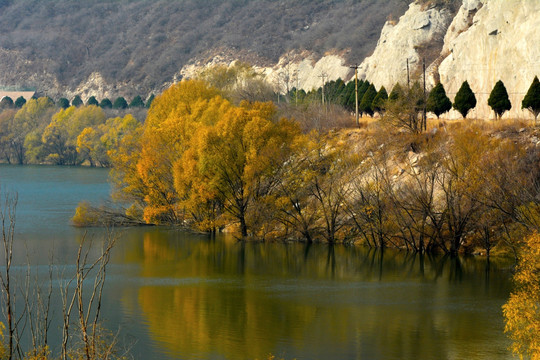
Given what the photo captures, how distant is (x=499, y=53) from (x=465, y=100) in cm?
381

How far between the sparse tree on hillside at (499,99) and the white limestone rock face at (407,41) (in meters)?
20.7

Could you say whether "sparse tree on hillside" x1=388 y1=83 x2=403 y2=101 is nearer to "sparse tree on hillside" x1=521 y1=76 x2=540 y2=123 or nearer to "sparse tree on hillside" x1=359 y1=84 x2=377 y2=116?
"sparse tree on hillside" x1=359 y1=84 x2=377 y2=116

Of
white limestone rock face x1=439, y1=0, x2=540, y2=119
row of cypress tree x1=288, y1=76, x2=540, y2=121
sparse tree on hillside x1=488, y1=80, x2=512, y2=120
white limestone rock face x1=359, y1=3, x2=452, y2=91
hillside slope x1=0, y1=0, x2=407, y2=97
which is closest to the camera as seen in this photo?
row of cypress tree x1=288, y1=76, x2=540, y2=121

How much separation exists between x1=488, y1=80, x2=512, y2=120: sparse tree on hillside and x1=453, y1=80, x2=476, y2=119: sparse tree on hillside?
8.22 feet

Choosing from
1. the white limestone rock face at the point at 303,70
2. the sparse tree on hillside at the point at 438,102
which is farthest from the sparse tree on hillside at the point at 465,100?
the white limestone rock face at the point at 303,70

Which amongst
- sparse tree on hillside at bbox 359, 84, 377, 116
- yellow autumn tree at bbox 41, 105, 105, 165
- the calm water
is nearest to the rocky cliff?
sparse tree on hillside at bbox 359, 84, 377, 116

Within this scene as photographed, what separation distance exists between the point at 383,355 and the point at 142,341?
6334 millimetres

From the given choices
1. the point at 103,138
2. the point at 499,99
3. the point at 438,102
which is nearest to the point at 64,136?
the point at 103,138

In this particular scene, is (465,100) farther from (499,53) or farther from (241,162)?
(241,162)

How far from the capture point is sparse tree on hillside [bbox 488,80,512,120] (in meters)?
43.2

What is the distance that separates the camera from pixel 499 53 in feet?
155

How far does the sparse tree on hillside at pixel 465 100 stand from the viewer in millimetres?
46062

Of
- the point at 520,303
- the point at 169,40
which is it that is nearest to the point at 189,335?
the point at 520,303

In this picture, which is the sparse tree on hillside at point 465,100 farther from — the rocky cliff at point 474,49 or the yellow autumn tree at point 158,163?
the yellow autumn tree at point 158,163
